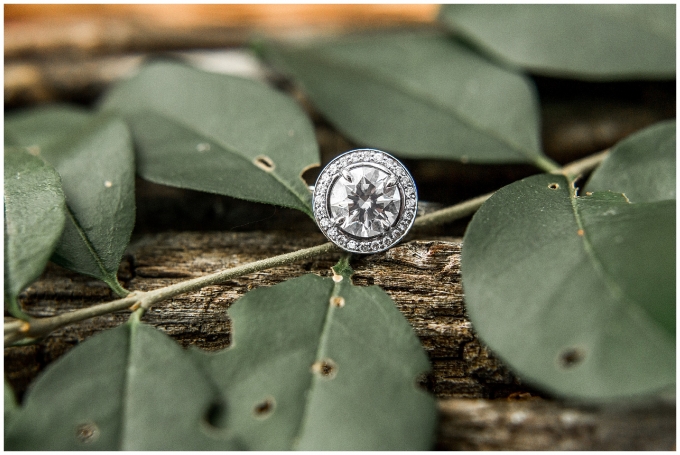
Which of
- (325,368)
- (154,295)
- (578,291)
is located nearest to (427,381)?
(325,368)

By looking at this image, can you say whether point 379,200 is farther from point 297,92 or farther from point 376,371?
point 297,92

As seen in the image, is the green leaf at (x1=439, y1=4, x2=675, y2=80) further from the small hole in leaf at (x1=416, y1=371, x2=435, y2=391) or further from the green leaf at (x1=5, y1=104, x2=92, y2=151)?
the green leaf at (x1=5, y1=104, x2=92, y2=151)

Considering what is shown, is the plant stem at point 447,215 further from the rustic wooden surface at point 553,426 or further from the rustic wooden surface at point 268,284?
the rustic wooden surface at point 553,426

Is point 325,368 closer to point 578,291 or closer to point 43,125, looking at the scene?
point 578,291

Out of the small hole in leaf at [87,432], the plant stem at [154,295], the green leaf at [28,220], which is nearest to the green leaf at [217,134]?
the plant stem at [154,295]

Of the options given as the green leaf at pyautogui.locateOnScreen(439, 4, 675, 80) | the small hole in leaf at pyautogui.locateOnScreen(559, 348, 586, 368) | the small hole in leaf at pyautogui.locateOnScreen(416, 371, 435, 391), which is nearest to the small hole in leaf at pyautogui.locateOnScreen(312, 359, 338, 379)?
the small hole in leaf at pyautogui.locateOnScreen(416, 371, 435, 391)
